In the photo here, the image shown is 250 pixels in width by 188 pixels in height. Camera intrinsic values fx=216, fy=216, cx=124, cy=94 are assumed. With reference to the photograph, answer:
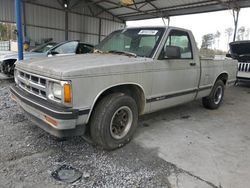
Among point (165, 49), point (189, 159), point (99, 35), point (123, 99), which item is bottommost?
point (189, 159)

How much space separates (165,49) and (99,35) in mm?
20198

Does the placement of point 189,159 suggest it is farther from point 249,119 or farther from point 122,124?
point 249,119

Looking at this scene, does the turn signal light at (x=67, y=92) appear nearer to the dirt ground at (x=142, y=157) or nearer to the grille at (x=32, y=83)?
the grille at (x=32, y=83)

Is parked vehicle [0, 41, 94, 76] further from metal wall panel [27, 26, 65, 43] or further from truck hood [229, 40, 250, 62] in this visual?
metal wall panel [27, 26, 65, 43]

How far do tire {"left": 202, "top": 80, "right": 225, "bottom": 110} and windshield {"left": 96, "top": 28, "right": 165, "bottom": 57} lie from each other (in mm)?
2518

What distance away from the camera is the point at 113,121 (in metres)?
3.12

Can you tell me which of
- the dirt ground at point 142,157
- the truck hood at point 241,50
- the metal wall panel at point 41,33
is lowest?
the dirt ground at point 142,157

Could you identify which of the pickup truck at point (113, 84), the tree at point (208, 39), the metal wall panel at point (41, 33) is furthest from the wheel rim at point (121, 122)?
the tree at point (208, 39)

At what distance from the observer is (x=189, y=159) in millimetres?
3037

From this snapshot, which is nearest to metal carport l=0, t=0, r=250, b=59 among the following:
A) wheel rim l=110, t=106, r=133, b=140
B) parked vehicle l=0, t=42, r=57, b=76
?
parked vehicle l=0, t=42, r=57, b=76

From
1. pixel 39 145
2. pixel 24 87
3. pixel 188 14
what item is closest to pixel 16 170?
pixel 39 145

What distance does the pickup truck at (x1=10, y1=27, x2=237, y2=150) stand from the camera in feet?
8.29

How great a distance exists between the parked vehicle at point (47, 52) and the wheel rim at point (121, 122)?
4.35 meters

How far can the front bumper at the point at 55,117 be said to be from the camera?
2459mm
